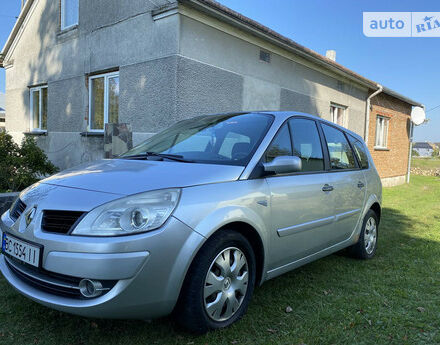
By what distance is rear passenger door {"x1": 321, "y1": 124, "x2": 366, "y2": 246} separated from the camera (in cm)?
363

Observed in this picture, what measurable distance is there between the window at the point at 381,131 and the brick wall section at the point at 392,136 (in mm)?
126

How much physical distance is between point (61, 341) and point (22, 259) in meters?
0.60

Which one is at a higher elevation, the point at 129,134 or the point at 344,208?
the point at 129,134

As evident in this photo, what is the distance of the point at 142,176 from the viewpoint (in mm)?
2445

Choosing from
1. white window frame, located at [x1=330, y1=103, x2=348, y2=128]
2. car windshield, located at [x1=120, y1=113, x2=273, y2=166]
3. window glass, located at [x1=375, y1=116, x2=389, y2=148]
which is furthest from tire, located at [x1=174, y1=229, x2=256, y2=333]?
window glass, located at [x1=375, y1=116, x2=389, y2=148]

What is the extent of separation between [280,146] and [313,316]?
1.37m

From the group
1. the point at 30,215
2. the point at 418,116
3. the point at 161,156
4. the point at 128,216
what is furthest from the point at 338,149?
the point at 418,116

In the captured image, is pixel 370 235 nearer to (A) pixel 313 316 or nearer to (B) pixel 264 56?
(A) pixel 313 316

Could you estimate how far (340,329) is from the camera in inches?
105

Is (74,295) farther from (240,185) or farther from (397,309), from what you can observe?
(397,309)

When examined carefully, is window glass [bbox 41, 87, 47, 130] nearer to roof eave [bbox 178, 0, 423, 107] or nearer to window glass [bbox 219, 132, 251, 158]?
roof eave [bbox 178, 0, 423, 107]

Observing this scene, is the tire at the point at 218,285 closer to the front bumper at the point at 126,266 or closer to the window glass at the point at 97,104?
the front bumper at the point at 126,266

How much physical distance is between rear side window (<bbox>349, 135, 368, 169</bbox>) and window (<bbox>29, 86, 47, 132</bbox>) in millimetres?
8251

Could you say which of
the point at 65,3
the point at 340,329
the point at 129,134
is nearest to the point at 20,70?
the point at 65,3
